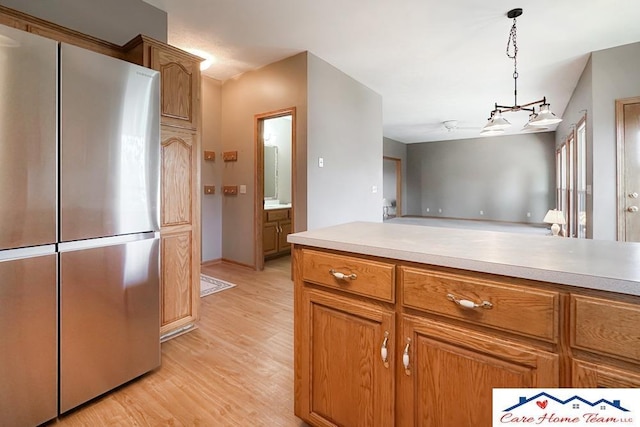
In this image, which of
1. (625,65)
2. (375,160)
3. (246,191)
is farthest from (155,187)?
(625,65)

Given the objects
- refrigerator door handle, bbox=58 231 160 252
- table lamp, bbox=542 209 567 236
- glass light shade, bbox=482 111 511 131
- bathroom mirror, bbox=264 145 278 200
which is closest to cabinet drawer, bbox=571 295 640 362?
refrigerator door handle, bbox=58 231 160 252

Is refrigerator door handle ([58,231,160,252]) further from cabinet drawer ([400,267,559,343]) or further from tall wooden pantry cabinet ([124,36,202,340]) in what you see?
cabinet drawer ([400,267,559,343])

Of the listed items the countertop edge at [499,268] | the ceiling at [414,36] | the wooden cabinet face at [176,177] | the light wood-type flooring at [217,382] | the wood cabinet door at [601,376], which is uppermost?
the ceiling at [414,36]

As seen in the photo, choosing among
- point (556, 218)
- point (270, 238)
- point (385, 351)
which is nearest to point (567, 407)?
point (385, 351)

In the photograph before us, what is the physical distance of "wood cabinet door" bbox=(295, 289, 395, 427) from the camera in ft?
3.74

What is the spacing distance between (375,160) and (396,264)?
444 centimetres

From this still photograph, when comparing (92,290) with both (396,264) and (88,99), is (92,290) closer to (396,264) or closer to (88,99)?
(88,99)

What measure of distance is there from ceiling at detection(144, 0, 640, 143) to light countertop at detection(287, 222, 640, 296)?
2.38m

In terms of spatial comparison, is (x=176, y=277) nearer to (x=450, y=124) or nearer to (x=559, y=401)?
(x=559, y=401)

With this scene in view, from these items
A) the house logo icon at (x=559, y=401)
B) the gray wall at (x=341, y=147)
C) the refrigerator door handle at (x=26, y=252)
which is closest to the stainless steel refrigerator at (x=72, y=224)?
the refrigerator door handle at (x=26, y=252)

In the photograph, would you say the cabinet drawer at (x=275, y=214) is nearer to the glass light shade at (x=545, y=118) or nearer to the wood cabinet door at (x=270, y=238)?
the wood cabinet door at (x=270, y=238)

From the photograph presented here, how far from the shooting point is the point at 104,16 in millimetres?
2377

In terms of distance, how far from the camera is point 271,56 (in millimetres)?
3801

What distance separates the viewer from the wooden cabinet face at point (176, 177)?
7.37ft
